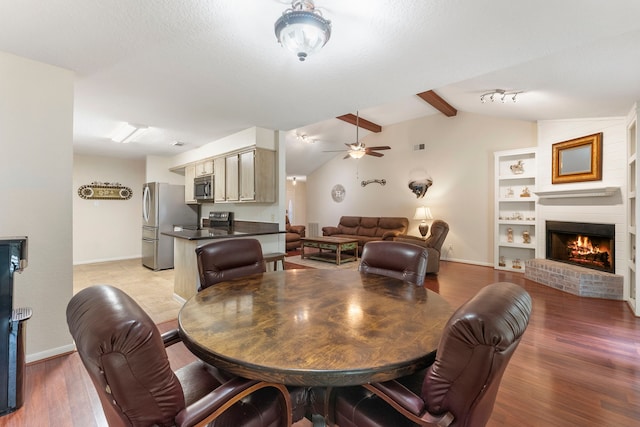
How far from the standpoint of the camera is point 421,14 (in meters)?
1.63

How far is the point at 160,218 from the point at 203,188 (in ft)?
3.91

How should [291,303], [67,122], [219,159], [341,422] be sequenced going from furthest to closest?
1. [219,159]
2. [67,122]
3. [291,303]
4. [341,422]

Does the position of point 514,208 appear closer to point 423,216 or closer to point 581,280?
point 423,216

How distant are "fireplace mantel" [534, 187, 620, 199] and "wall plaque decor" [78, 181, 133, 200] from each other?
8469 millimetres

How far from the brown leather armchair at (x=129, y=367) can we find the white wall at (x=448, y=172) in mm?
6256

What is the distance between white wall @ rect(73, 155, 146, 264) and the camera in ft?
19.6

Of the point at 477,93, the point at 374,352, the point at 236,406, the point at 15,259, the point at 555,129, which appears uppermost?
the point at 477,93

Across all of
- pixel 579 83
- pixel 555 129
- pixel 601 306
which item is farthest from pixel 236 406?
pixel 555 129

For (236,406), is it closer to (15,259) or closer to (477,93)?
(15,259)

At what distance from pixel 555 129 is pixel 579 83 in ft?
Answer: 7.05

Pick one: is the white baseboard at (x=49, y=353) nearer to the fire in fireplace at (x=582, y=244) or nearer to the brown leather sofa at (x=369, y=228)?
the brown leather sofa at (x=369, y=228)

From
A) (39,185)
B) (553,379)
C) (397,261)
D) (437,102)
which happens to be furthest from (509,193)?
(39,185)

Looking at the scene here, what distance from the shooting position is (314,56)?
6.86ft

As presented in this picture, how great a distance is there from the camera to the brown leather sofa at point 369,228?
690 centimetres
